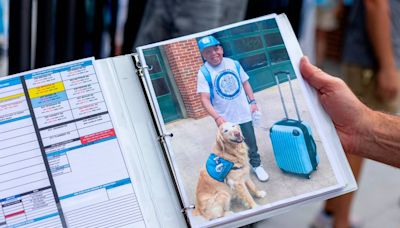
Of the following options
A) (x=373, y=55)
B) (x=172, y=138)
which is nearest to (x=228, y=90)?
(x=172, y=138)

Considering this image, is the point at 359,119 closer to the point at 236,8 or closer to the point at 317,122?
the point at 317,122

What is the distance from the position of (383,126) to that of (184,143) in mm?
451

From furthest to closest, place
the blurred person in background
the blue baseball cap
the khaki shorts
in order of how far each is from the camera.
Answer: the khaki shorts < the blurred person in background < the blue baseball cap

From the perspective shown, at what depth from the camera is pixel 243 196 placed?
872 millimetres

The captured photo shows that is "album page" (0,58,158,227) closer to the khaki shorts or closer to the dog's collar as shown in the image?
the dog's collar

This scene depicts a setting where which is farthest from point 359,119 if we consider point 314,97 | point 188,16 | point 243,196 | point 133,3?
point 133,3

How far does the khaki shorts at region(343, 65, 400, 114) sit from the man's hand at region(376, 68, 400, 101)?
0.03m

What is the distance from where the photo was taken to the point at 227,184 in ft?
2.89

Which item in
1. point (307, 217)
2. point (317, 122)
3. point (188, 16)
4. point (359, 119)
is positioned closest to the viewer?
point (317, 122)

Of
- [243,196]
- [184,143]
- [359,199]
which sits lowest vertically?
[359,199]

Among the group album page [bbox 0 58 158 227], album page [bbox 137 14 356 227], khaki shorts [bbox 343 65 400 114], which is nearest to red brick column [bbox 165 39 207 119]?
album page [bbox 137 14 356 227]

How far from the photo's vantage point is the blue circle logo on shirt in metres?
0.91

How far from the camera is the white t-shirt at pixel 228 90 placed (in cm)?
90

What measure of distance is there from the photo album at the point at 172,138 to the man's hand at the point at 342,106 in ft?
0.08
